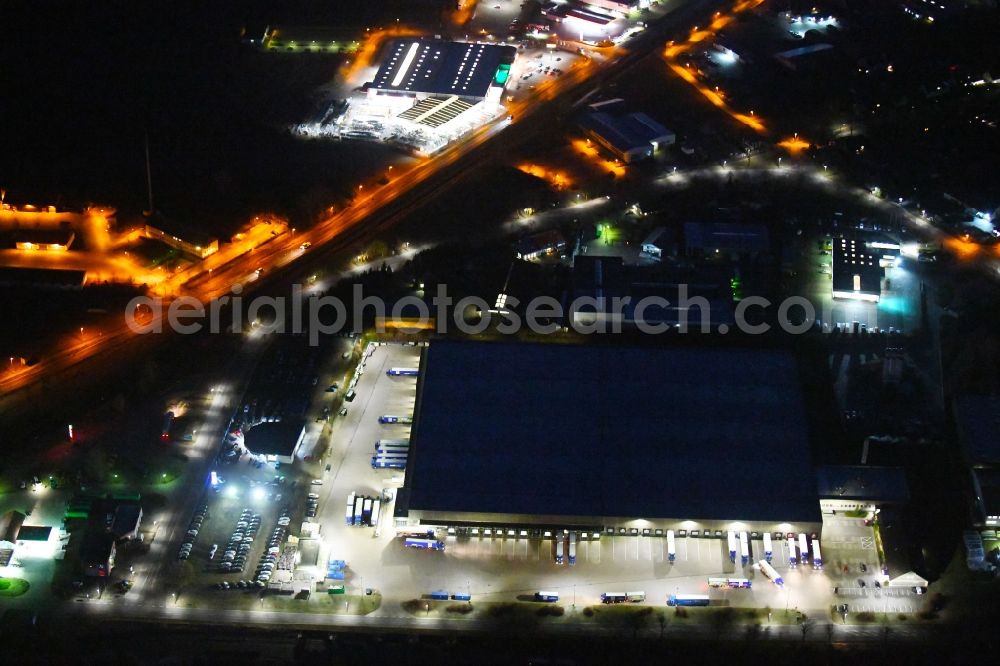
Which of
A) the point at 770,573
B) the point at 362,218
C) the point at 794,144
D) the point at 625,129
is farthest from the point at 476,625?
the point at 794,144

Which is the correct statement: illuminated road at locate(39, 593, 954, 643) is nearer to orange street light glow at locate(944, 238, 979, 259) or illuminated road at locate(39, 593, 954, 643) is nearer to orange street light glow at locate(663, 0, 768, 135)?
orange street light glow at locate(944, 238, 979, 259)

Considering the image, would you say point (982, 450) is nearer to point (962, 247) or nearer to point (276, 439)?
point (962, 247)

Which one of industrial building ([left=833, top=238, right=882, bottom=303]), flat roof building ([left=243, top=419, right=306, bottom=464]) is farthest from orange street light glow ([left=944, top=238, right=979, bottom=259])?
flat roof building ([left=243, top=419, right=306, bottom=464])

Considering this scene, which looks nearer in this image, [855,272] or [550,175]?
[855,272]

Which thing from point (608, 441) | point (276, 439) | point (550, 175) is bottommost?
point (276, 439)

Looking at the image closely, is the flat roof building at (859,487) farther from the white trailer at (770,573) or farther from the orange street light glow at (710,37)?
the orange street light glow at (710,37)

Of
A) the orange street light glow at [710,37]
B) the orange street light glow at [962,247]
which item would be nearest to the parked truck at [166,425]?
the orange street light glow at [962,247]

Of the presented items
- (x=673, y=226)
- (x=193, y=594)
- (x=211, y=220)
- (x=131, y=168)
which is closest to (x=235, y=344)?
(x=211, y=220)
